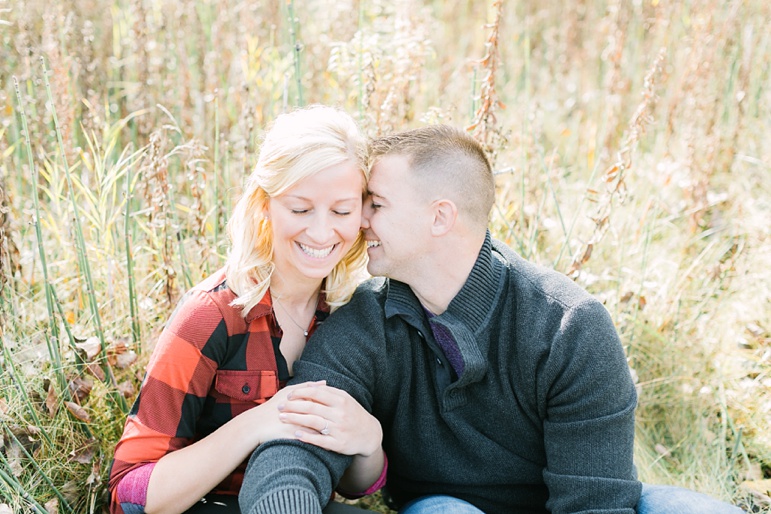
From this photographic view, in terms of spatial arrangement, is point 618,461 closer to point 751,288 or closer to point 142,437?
point 142,437

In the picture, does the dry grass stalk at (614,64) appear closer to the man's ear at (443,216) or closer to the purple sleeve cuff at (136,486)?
the man's ear at (443,216)

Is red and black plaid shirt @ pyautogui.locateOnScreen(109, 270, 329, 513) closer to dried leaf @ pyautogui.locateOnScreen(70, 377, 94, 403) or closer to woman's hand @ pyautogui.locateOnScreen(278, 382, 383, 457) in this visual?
woman's hand @ pyautogui.locateOnScreen(278, 382, 383, 457)

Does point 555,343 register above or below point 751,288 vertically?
above

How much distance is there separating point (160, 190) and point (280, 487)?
3.09 feet

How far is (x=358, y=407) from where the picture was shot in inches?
75.2

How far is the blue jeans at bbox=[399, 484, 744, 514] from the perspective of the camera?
189cm

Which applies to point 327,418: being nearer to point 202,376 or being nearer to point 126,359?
point 202,376

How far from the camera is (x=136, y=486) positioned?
180cm

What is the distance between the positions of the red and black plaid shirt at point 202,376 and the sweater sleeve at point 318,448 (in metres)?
0.12

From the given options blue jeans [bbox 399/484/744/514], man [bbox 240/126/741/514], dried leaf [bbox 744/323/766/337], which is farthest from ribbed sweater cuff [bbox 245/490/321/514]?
dried leaf [bbox 744/323/766/337]

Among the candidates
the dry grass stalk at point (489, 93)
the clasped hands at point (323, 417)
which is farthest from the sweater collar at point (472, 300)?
the dry grass stalk at point (489, 93)

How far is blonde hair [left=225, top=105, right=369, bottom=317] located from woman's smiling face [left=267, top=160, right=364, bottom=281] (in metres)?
0.03

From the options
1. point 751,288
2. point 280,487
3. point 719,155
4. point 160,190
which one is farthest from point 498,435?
point 719,155

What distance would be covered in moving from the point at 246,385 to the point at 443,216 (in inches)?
25.6
